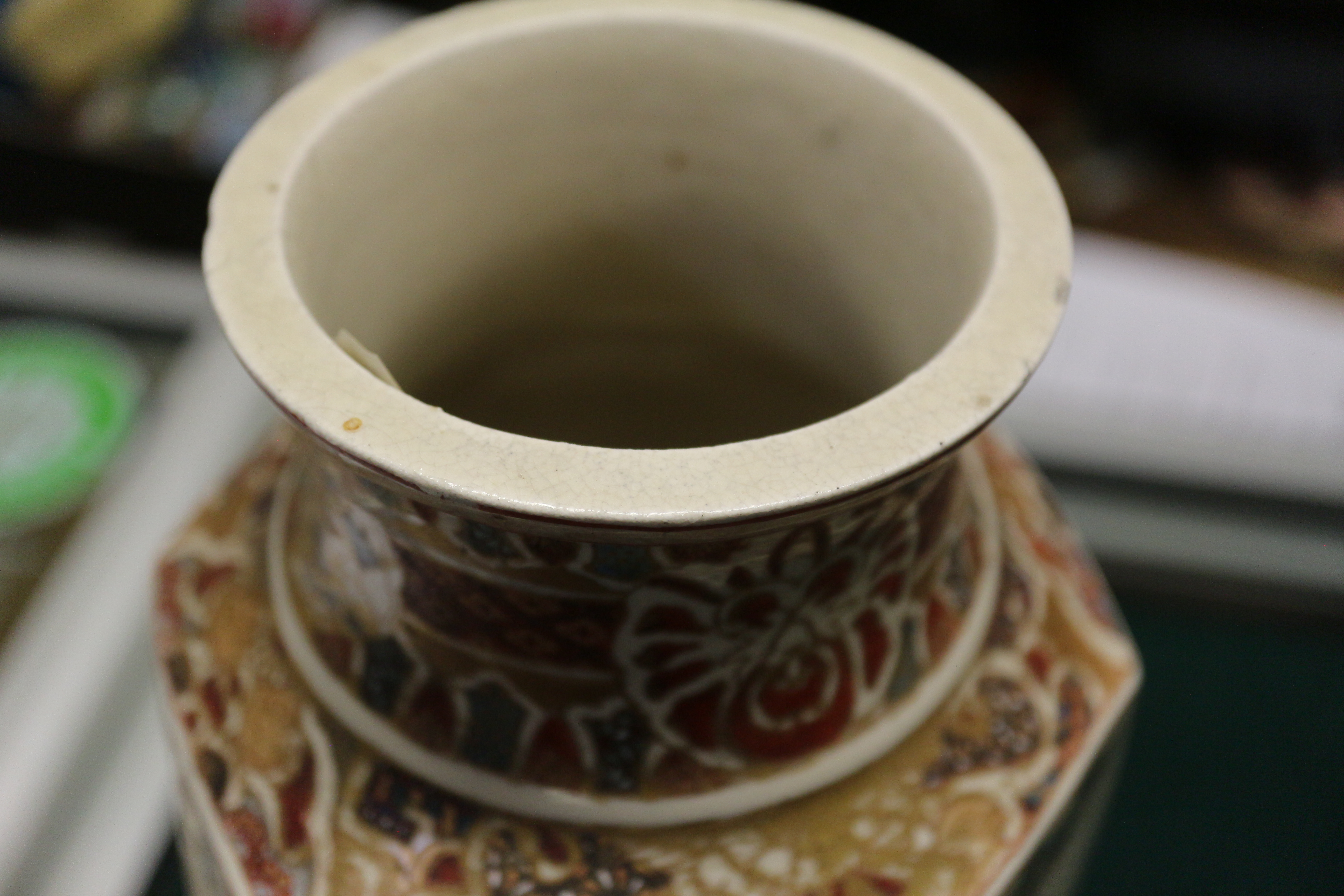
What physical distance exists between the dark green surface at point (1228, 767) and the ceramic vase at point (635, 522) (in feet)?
0.78

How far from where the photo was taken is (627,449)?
1.11 feet

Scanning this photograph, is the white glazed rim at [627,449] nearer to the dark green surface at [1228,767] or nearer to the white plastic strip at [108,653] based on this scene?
the white plastic strip at [108,653]

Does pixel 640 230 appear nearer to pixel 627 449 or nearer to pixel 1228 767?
pixel 627 449

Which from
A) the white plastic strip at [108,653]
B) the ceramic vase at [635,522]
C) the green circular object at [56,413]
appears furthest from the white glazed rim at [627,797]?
the green circular object at [56,413]

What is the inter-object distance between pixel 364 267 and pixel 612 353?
0.15 metres

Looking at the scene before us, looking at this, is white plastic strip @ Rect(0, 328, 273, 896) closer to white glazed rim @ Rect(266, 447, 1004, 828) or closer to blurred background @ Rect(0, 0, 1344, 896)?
blurred background @ Rect(0, 0, 1344, 896)

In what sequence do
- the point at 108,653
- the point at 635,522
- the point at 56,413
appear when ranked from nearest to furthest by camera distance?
the point at 635,522 < the point at 108,653 < the point at 56,413

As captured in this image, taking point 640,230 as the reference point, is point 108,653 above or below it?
below

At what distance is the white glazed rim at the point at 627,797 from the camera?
1.18 ft

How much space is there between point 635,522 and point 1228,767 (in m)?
0.57

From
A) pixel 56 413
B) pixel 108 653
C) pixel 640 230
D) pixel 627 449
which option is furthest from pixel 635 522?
pixel 56 413

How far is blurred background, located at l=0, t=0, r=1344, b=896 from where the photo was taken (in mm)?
663

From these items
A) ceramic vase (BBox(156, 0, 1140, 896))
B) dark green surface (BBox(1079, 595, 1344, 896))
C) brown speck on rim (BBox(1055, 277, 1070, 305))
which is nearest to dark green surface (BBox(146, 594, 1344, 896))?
dark green surface (BBox(1079, 595, 1344, 896))

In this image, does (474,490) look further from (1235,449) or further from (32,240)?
(32,240)
